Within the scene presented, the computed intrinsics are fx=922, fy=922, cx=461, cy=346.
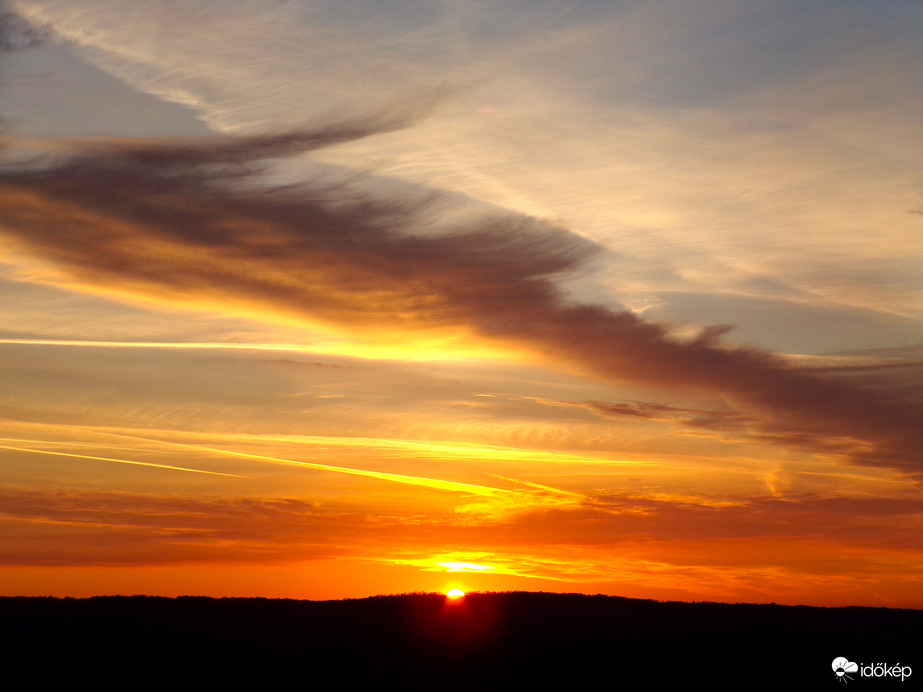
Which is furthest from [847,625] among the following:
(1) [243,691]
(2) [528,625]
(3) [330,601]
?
(1) [243,691]

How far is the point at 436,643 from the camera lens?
40594 millimetres

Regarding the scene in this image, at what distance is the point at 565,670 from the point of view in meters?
37.0

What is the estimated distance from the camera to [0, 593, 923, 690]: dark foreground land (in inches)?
1394

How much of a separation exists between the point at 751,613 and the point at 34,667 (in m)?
35.0
